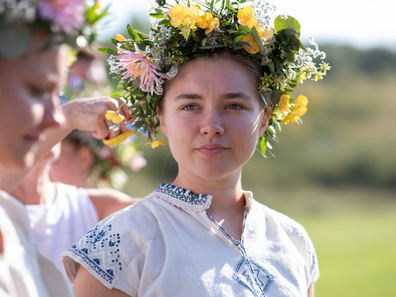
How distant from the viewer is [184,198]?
2053 mm

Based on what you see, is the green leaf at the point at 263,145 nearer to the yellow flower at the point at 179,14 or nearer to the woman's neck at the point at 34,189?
the yellow flower at the point at 179,14

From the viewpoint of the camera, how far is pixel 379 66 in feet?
96.8

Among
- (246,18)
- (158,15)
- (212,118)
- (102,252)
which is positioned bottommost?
(102,252)

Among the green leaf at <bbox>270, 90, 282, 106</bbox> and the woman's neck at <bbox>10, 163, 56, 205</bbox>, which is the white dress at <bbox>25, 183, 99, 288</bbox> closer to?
the woman's neck at <bbox>10, 163, 56, 205</bbox>

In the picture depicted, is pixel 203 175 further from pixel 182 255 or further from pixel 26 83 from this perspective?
pixel 26 83

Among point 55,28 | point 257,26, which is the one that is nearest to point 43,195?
point 257,26

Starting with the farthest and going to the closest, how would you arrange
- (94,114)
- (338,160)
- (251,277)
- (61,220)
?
(338,160), (61,220), (94,114), (251,277)

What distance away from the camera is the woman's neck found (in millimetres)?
2805

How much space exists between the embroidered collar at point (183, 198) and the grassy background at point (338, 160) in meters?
14.3

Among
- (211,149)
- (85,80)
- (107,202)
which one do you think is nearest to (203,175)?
(211,149)

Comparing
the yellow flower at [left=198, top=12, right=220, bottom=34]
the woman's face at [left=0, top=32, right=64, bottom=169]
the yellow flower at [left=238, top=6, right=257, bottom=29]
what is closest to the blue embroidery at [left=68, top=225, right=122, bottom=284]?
the woman's face at [left=0, top=32, right=64, bottom=169]

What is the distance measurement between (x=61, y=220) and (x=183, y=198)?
1.16 m

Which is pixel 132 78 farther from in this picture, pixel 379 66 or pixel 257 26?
pixel 379 66

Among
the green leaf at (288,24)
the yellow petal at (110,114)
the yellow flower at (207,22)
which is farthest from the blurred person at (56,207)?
the green leaf at (288,24)
